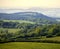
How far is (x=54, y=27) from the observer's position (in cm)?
313

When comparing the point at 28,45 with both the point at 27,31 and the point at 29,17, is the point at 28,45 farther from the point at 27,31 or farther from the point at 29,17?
the point at 29,17

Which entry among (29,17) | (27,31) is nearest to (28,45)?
(27,31)

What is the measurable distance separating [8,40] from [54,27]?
1001 millimetres

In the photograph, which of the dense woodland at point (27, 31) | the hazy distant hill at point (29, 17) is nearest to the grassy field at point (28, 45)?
the dense woodland at point (27, 31)

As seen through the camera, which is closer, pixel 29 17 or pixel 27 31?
pixel 27 31

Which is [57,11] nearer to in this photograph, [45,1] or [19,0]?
[45,1]

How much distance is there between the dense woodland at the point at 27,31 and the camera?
3.13m

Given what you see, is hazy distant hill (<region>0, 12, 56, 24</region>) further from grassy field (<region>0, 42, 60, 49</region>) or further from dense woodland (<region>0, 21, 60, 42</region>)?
grassy field (<region>0, 42, 60, 49</region>)

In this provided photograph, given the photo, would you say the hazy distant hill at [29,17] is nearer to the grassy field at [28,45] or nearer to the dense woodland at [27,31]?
the dense woodland at [27,31]

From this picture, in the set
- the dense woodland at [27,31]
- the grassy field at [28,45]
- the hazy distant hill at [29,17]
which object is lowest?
the grassy field at [28,45]

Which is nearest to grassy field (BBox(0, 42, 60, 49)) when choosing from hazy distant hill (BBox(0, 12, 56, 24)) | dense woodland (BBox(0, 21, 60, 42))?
dense woodland (BBox(0, 21, 60, 42))

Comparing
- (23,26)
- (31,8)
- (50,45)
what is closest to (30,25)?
(23,26)

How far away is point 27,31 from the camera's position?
3195mm

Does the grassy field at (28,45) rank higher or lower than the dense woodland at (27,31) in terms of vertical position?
lower
